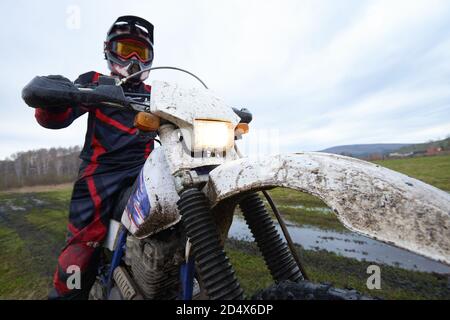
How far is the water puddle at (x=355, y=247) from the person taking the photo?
4090 mm

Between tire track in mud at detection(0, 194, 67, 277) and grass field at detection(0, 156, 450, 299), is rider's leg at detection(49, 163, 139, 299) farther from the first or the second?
tire track in mud at detection(0, 194, 67, 277)

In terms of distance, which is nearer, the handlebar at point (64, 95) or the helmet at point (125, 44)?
the handlebar at point (64, 95)

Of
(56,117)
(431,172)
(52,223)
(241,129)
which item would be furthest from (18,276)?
(431,172)

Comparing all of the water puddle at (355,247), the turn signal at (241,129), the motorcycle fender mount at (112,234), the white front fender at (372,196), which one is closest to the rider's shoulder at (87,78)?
the motorcycle fender mount at (112,234)

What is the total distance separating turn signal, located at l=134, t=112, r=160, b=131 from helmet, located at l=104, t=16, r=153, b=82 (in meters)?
1.18

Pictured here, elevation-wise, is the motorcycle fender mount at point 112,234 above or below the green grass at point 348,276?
above

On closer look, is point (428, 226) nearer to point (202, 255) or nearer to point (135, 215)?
point (202, 255)

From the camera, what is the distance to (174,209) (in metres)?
1.56

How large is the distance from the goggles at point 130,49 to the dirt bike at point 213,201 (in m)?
A: 0.63

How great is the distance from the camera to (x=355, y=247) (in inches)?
198

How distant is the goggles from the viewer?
2.54m

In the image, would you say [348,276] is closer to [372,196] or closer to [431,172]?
[372,196]

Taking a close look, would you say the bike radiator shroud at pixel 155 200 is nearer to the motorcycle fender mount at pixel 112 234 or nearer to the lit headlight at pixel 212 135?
the lit headlight at pixel 212 135
